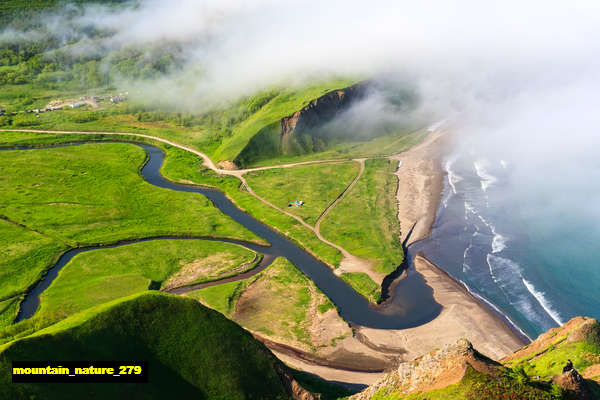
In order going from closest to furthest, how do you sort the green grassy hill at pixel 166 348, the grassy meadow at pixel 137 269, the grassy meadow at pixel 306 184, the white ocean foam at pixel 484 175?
1. the green grassy hill at pixel 166 348
2. the grassy meadow at pixel 137 269
3. the grassy meadow at pixel 306 184
4. the white ocean foam at pixel 484 175

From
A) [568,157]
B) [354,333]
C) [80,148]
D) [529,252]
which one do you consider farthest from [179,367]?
[568,157]

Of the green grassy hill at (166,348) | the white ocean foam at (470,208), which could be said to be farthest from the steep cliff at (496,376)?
the white ocean foam at (470,208)

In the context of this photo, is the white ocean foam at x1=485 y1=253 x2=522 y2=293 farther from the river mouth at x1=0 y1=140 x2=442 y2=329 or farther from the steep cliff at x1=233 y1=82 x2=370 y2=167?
the steep cliff at x1=233 y1=82 x2=370 y2=167

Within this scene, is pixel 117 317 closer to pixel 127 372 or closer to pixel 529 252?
pixel 127 372

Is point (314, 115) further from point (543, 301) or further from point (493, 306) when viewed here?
point (543, 301)

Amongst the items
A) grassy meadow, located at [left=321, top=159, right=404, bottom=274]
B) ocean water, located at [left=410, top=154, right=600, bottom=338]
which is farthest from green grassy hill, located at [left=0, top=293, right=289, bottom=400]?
ocean water, located at [left=410, top=154, right=600, bottom=338]

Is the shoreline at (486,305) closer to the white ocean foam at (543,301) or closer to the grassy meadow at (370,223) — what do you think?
the white ocean foam at (543,301)

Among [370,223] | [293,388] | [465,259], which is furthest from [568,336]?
[370,223]
